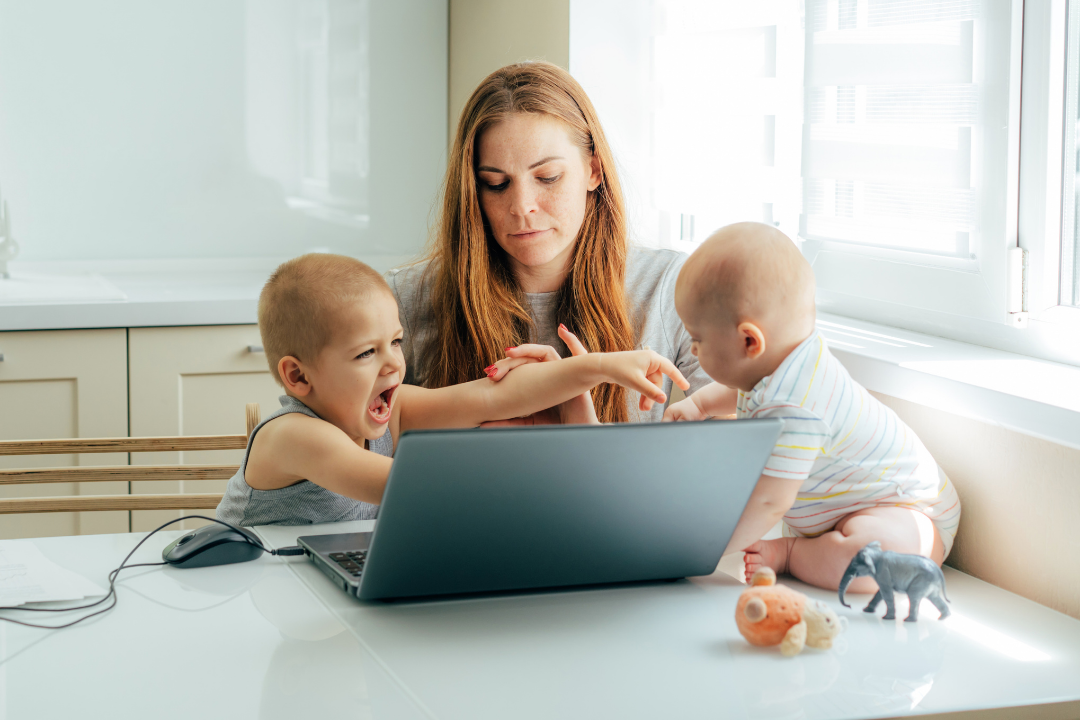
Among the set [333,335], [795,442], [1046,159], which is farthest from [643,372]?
[1046,159]

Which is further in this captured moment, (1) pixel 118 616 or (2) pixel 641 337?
(2) pixel 641 337

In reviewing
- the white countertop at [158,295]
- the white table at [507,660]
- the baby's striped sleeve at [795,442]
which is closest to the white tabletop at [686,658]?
the white table at [507,660]

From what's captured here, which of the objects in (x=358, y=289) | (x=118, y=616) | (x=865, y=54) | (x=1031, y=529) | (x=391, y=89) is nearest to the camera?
(x=118, y=616)

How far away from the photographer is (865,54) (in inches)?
58.4

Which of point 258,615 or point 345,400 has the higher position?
point 345,400

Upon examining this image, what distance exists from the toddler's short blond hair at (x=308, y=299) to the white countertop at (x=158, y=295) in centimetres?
121

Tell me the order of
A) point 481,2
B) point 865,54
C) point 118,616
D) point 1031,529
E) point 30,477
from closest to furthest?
point 118,616
point 1031,529
point 30,477
point 865,54
point 481,2

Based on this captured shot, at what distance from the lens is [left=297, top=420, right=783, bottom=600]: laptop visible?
74 centimetres

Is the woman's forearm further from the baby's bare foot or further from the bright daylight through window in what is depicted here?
the bright daylight through window

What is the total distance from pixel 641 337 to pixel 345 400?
0.60m

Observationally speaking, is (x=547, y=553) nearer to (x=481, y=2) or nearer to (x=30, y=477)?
(x=30, y=477)

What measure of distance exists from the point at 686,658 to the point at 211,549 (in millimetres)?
494

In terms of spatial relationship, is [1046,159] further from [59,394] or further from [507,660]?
[59,394]

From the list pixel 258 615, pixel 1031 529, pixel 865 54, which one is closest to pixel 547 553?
pixel 258 615
